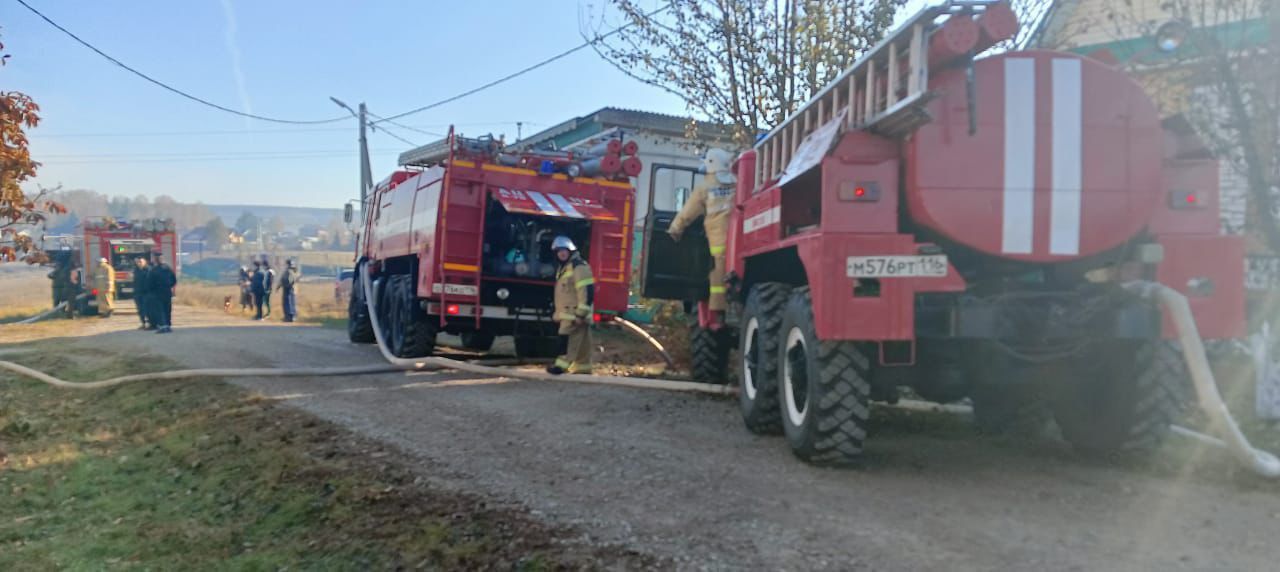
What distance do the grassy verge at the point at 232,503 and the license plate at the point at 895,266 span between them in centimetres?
204

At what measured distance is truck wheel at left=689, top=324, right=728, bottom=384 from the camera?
9.57 m

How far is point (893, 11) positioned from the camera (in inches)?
440

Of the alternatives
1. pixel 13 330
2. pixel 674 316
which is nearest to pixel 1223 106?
pixel 674 316

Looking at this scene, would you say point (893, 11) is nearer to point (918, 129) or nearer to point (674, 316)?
point (674, 316)

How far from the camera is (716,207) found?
27.4ft

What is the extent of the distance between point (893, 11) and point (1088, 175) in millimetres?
6546

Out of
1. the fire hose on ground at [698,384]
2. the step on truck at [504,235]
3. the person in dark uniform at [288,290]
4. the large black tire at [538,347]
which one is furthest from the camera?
the person in dark uniform at [288,290]

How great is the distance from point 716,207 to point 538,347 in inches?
232

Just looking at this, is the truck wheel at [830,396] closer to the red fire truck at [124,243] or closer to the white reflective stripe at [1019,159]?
the white reflective stripe at [1019,159]

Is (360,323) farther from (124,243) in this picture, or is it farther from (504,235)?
(124,243)

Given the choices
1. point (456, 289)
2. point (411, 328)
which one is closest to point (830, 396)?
point (456, 289)

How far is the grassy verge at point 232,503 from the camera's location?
429 centimetres

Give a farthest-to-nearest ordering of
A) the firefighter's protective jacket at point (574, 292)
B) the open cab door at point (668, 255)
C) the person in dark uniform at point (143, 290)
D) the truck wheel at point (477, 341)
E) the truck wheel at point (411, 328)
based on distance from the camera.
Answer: the person in dark uniform at point (143, 290)
the truck wheel at point (477, 341)
the truck wheel at point (411, 328)
the firefighter's protective jacket at point (574, 292)
the open cab door at point (668, 255)

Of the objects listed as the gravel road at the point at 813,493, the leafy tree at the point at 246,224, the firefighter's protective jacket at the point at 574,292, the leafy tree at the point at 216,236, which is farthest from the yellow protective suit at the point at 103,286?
the leafy tree at the point at 246,224
